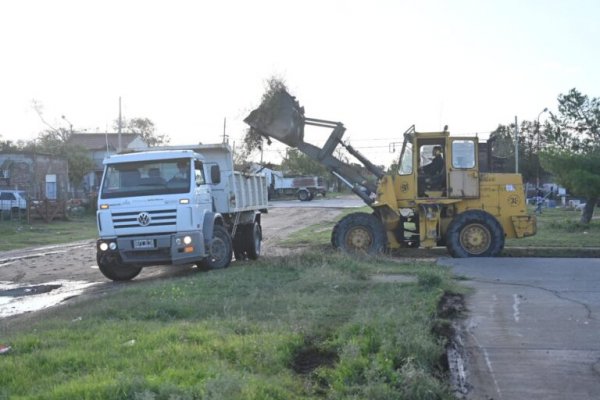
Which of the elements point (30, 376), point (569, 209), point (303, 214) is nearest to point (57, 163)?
point (303, 214)

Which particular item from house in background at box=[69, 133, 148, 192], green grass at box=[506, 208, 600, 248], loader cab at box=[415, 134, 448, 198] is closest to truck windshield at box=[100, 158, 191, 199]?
loader cab at box=[415, 134, 448, 198]

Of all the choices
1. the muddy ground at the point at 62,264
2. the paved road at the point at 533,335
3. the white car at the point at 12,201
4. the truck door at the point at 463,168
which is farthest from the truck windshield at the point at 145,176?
the white car at the point at 12,201

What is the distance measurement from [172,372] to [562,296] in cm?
712

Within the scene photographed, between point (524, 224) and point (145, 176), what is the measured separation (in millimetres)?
9427

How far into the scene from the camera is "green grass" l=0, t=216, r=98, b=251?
26922mm

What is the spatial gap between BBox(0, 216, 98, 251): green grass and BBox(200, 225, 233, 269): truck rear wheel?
39.8ft

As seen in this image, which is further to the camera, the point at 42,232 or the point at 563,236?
the point at 42,232

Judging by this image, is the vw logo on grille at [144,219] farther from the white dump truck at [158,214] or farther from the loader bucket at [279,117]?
the loader bucket at [279,117]

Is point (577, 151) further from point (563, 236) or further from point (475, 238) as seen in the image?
point (475, 238)

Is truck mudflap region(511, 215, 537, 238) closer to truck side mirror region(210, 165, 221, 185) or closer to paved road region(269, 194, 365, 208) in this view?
truck side mirror region(210, 165, 221, 185)

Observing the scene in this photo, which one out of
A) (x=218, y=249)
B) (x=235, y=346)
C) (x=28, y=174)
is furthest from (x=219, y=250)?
(x=28, y=174)

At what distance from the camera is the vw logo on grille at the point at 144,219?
13.8 metres

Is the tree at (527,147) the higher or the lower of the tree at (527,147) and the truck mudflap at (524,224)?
the higher

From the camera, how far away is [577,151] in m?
30.1
